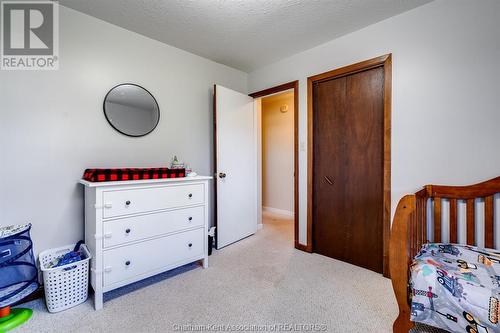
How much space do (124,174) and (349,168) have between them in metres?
2.10

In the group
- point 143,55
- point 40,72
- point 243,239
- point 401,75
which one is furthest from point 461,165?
point 40,72

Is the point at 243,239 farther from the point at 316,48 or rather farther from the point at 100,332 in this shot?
the point at 316,48

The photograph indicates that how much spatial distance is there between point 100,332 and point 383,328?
1789 millimetres

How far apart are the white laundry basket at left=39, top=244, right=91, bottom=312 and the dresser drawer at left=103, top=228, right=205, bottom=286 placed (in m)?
0.19

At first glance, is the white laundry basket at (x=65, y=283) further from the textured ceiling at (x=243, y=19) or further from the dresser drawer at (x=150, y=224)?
the textured ceiling at (x=243, y=19)

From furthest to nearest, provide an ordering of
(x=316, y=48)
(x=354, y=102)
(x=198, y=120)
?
(x=198, y=120)
(x=316, y=48)
(x=354, y=102)

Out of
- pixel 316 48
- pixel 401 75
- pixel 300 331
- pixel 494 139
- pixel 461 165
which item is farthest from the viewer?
pixel 316 48

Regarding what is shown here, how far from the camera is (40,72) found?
71.7 inches

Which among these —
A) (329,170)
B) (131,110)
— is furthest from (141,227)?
(329,170)

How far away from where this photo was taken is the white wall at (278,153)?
4.27 metres

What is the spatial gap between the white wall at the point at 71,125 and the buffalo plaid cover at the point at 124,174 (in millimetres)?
259

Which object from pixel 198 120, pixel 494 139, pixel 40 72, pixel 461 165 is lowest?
pixel 461 165

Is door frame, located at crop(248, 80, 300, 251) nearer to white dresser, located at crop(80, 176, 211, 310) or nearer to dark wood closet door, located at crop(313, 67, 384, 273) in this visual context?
dark wood closet door, located at crop(313, 67, 384, 273)

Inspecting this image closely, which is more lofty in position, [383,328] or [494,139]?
[494,139]
